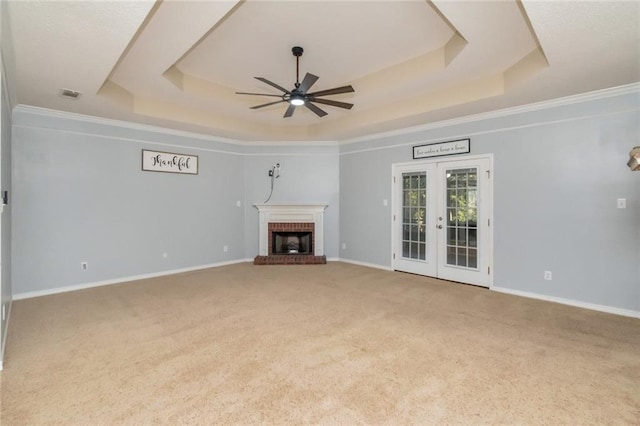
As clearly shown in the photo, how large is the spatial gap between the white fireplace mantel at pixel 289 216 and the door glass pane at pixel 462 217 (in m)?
2.68

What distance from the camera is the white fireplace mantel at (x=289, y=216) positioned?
6.82 m

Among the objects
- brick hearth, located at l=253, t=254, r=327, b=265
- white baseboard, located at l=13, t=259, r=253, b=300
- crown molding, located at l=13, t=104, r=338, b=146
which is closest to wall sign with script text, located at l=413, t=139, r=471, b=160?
crown molding, located at l=13, t=104, r=338, b=146

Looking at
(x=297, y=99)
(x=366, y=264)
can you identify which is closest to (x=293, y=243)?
(x=366, y=264)

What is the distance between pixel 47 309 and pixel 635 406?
5806 millimetres

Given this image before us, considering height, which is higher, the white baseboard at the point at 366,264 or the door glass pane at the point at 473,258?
the door glass pane at the point at 473,258

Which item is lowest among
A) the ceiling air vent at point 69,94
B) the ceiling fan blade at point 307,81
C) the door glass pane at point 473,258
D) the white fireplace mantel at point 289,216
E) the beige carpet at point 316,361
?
the beige carpet at point 316,361

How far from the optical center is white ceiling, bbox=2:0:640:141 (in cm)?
237

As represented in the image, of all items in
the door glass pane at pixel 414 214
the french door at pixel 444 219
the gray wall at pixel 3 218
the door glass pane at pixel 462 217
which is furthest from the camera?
the door glass pane at pixel 414 214

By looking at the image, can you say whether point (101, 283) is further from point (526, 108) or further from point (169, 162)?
point (526, 108)

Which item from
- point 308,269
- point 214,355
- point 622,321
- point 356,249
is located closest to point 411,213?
point 356,249

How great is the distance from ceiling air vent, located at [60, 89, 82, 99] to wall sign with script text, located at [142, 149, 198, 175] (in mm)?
1556

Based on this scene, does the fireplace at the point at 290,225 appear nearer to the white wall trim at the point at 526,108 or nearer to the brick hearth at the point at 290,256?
the brick hearth at the point at 290,256

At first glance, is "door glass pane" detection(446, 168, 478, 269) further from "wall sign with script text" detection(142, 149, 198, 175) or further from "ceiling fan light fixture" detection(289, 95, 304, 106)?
"wall sign with script text" detection(142, 149, 198, 175)

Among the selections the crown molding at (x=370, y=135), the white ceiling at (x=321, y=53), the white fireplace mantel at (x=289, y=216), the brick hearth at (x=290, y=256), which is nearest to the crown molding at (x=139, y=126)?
the crown molding at (x=370, y=135)
